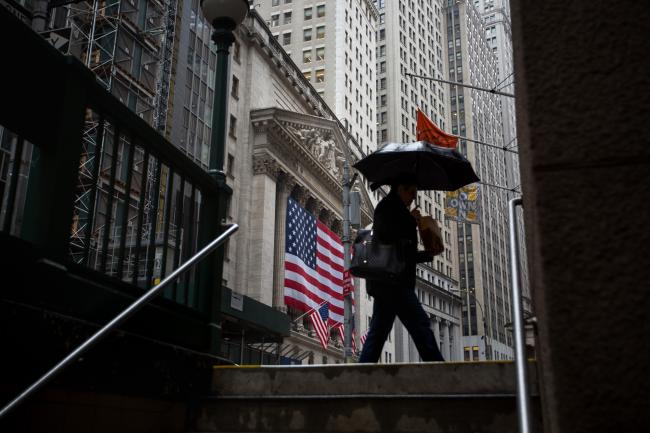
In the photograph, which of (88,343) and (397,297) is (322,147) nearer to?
(397,297)

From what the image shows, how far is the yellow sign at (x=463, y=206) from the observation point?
1030 inches

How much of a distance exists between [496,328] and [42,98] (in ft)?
415

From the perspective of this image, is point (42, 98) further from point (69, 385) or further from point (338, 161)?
point (338, 161)

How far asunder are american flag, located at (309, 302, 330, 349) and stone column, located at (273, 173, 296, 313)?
4.56 meters

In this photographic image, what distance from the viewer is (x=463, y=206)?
26.5 m

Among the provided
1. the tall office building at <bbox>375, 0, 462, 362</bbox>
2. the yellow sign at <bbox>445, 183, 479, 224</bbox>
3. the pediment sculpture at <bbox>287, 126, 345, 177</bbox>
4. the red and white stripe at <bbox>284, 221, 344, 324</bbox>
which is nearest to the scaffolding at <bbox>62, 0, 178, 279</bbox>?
the red and white stripe at <bbox>284, 221, 344, 324</bbox>

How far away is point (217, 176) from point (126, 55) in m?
26.3

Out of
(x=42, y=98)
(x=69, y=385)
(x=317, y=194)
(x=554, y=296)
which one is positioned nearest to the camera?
(x=554, y=296)

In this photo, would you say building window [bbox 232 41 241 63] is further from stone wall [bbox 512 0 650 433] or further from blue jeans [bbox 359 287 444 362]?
stone wall [bbox 512 0 650 433]

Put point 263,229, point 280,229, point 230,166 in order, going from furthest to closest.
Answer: point 280,229
point 263,229
point 230,166

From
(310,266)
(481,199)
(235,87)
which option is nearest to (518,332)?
(310,266)

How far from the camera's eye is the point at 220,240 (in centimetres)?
530

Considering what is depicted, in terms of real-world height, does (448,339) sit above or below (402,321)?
above

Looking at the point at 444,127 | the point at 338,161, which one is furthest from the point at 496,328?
the point at 338,161
